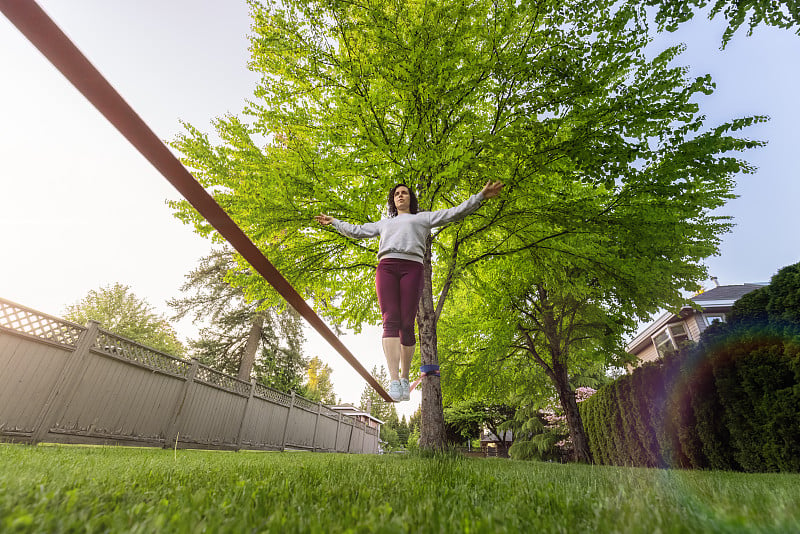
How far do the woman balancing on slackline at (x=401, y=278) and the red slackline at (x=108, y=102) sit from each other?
4.21ft

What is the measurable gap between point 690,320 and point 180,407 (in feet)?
70.4

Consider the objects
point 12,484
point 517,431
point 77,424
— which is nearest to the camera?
point 12,484

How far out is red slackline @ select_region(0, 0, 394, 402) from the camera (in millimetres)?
1244

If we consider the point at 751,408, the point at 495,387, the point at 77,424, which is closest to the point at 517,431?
the point at 495,387

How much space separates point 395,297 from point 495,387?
323 inches

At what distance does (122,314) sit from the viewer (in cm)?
2655

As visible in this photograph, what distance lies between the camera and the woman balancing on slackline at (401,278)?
3205 millimetres

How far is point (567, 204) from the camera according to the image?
5168mm

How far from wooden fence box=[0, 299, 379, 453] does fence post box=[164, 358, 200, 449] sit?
2cm

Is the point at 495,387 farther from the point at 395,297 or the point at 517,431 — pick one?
the point at 517,431

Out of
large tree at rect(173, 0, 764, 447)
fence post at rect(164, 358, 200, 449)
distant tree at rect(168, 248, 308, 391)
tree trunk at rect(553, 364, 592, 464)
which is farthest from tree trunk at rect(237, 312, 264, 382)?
tree trunk at rect(553, 364, 592, 464)

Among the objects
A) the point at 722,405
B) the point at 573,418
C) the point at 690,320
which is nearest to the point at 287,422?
the point at 573,418

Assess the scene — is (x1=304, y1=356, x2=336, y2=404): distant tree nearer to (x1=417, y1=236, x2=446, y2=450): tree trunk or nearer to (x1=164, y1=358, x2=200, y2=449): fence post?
(x1=164, y1=358, x2=200, y2=449): fence post

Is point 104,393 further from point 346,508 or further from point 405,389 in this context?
point 346,508
